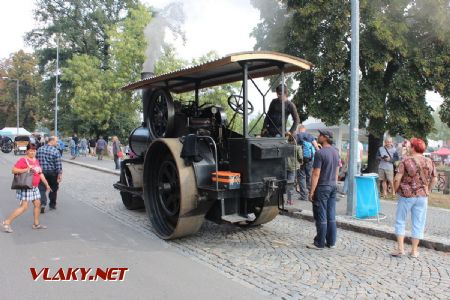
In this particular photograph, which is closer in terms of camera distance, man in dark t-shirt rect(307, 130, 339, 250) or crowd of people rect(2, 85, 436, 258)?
crowd of people rect(2, 85, 436, 258)

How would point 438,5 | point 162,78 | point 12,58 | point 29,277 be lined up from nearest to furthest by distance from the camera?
point 29,277, point 162,78, point 438,5, point 12,58

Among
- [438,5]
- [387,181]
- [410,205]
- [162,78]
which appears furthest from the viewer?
[438,5]

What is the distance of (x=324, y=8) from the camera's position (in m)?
12.3

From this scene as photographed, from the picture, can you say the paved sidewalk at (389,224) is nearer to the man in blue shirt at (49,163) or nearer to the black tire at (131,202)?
the black tire at (131,202)

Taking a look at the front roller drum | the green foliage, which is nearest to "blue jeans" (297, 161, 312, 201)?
the front roller drum

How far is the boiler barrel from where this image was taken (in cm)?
765

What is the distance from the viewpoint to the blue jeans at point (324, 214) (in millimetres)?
5609

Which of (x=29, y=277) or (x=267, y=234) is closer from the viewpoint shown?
(x=29, y=277)

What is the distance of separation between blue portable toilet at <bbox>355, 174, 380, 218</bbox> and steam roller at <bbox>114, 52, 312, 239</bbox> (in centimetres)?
188

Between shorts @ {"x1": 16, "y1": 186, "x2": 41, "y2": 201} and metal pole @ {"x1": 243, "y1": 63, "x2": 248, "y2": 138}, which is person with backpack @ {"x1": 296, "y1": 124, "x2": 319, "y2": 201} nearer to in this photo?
metal pole @ {"x1": 243, "y1": 63, "x2": 248, "y2": 138}

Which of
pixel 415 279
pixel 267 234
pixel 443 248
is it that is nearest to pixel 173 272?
pixel 267 234

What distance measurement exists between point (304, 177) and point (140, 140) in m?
3.75

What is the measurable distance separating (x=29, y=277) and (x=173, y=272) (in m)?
1.55

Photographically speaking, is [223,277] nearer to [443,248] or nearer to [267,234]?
[267,234]
